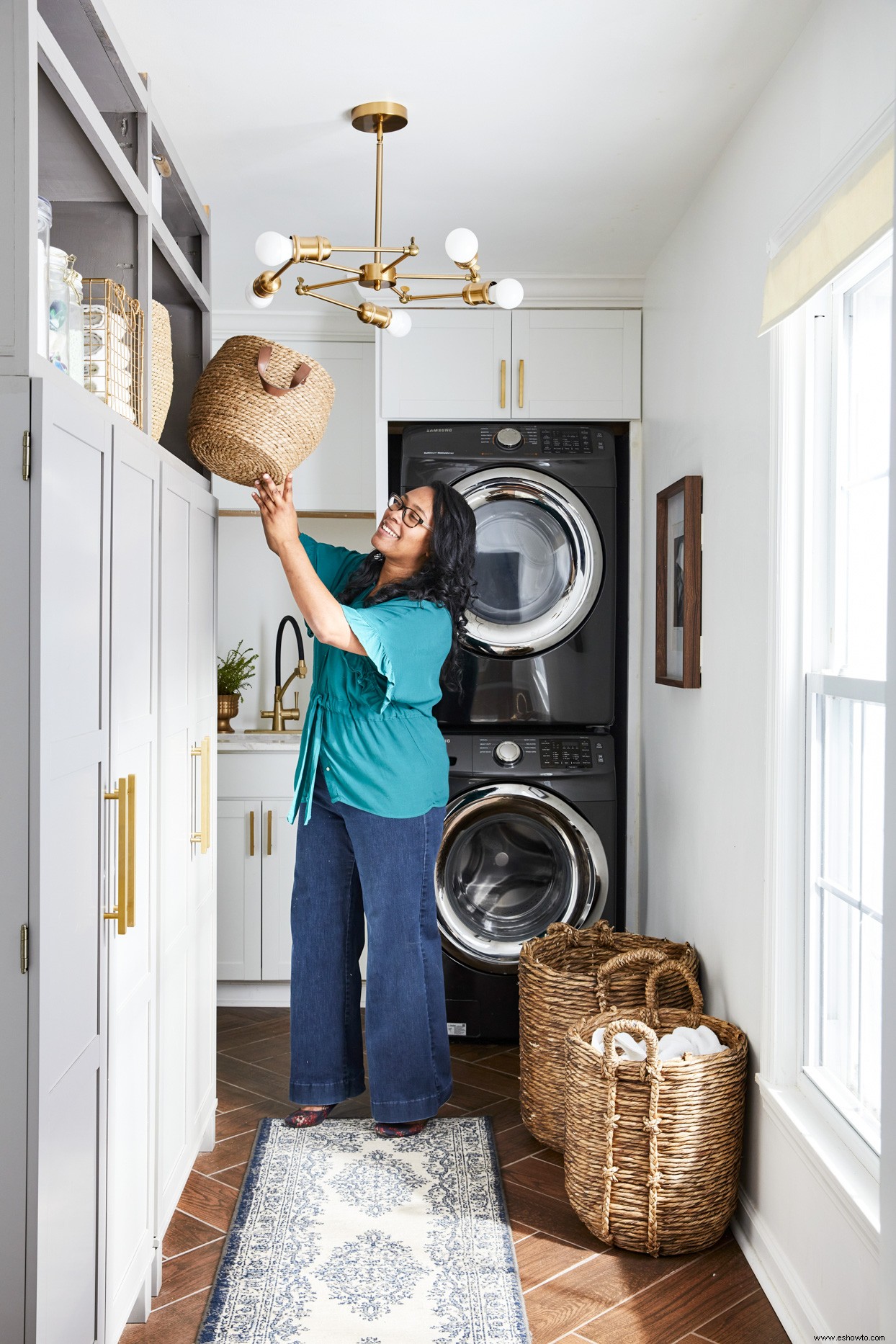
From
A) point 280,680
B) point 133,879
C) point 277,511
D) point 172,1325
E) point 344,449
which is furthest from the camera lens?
point 280,680

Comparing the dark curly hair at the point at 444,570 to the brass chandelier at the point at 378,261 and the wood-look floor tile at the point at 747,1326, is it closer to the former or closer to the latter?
the brass chandelier at the point at 378,261

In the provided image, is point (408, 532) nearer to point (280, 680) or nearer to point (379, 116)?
point (379, 116)

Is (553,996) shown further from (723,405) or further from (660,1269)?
(723,405)

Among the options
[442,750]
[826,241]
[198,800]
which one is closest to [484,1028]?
[442,750]

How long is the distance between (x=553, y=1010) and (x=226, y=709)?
171 centimetres

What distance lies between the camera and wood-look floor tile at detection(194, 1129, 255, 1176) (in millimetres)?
2564

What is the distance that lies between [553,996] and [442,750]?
691mm

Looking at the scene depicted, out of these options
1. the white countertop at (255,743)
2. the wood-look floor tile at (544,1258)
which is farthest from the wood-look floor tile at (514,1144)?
the white countertop at (255,743)

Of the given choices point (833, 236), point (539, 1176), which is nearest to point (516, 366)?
point (833, 236)

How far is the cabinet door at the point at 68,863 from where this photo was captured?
54.5 inches

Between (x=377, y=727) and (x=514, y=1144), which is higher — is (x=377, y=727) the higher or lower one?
the higher one

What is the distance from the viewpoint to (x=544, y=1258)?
86.6 inches

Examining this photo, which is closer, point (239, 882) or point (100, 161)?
point (100, 161)

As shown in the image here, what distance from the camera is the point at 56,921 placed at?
146 centimetres
